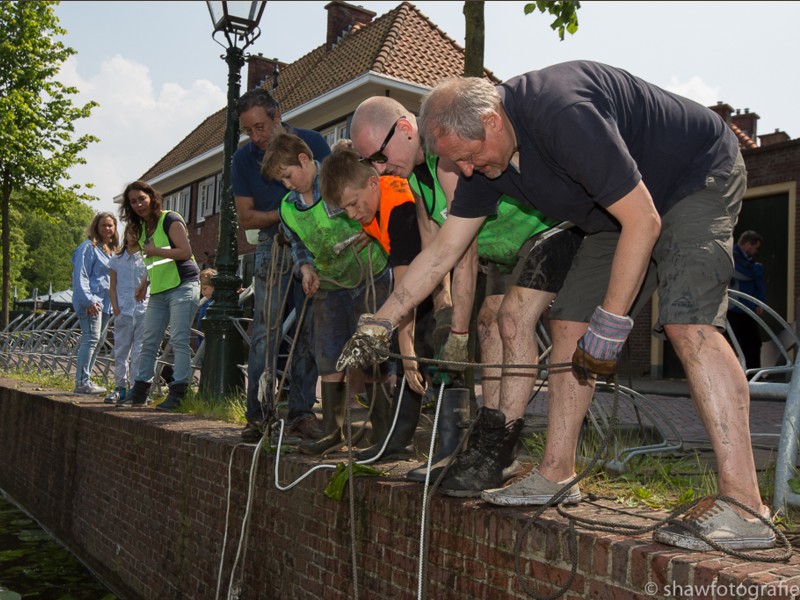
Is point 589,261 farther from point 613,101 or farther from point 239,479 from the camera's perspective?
point 239,479

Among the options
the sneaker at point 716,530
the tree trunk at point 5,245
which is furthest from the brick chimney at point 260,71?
the sneaker at point 716,530

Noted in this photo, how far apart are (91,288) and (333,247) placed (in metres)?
5.62

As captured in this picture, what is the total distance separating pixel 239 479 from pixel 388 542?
4.87 feet

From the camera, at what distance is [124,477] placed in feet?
20.5

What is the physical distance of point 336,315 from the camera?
4574 mm

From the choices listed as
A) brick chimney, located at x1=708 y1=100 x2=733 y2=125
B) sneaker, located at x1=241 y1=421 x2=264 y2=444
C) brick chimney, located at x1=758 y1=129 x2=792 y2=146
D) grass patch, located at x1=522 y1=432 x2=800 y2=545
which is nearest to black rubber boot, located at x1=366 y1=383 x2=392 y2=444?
sneaker, located at x1=241 y1=421 x2=264 y2=444

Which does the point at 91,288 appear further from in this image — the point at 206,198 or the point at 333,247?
the point at 206,198

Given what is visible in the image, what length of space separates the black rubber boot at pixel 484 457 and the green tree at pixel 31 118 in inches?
697

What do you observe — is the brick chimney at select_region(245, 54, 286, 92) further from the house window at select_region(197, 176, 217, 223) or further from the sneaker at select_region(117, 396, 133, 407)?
the sneaker at select_region(117, 396, 133, 407)

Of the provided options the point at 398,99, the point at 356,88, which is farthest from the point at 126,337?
the point at 398,99

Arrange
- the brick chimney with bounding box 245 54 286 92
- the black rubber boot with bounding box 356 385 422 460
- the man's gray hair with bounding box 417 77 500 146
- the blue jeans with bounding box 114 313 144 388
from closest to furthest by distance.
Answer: the man's gray hair with bounding box 417 77 500 146 → the black rubber boot with bounding box 356 385 422 460 → the blue jeans with bounding box 114 313 144 388 → the brick chimney with bounding box 245 54 286 92

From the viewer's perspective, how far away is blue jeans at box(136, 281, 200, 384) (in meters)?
6.83

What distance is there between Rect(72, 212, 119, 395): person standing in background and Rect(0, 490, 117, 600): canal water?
157 cm

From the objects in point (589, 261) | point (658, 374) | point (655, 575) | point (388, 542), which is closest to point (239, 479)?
point (388, 542)
